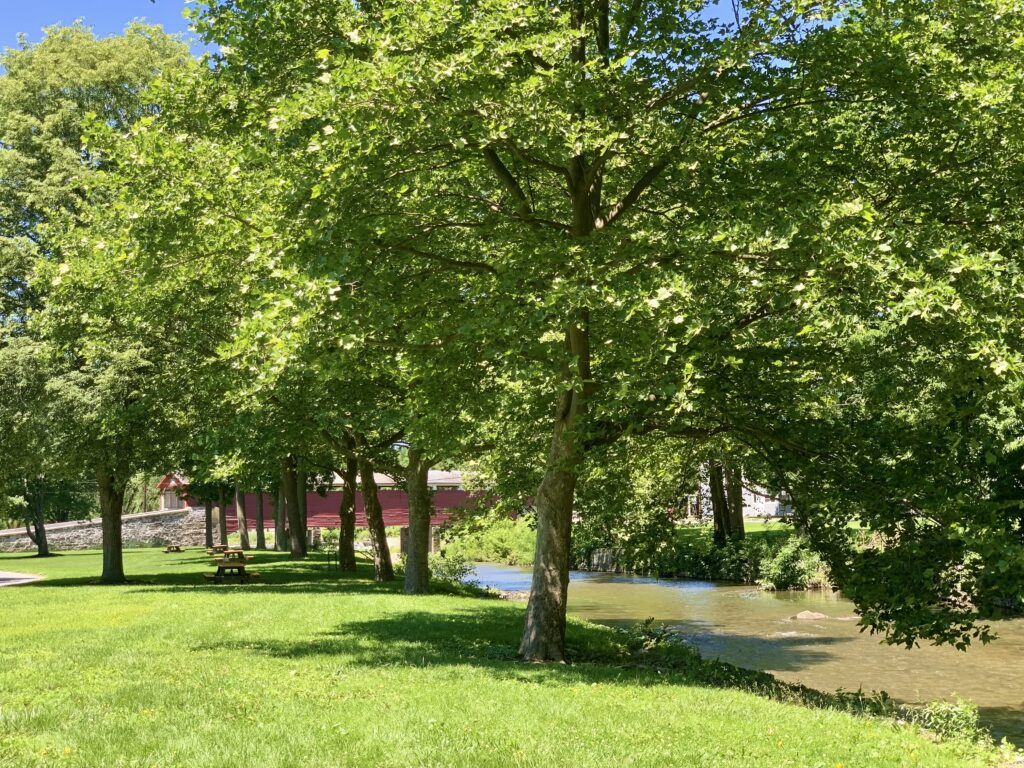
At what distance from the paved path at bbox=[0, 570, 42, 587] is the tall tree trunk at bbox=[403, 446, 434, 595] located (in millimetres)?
11998

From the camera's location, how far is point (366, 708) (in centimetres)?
852

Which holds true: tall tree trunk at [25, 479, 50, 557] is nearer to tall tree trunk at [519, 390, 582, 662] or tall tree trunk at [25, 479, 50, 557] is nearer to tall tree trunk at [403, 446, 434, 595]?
tall tree trunk at [403, 446, 434, 595]

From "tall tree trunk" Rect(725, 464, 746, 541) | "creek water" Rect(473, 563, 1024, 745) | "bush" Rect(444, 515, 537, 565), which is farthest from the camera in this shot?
"bush" Rect(444, 515, 537, 565)

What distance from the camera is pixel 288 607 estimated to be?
60.9 feet

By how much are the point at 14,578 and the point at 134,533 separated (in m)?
26.9

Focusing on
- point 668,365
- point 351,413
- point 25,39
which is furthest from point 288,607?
point 25,39

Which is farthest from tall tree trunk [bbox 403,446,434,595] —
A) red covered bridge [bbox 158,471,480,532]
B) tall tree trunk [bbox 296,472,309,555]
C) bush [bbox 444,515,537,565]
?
red covered bridge [bbox 158,471,480,532]

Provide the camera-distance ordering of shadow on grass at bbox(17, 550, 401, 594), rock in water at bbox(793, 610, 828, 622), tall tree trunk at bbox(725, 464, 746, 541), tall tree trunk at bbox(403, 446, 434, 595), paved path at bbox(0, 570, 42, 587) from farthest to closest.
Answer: tall tree trunk at bbox(725, 464, 746, 541) < paved path at bbox(0, 570, 42, 587) < shadow on grass at bbox(17, 550, 401, 594) < rock in water at bbox(793, 610, 828, 622) < tall tree trunk at bbox(403, 446, 434, 595)

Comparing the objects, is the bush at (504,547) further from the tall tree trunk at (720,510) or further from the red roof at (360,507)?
the red roof at (360,507)

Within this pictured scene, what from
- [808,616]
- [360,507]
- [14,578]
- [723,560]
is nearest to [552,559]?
[808,616]

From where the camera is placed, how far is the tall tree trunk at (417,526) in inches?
906

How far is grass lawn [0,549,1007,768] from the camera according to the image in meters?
7.00

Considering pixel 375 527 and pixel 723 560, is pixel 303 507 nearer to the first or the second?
pixel 375 527

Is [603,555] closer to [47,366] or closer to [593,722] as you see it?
[47,366]
